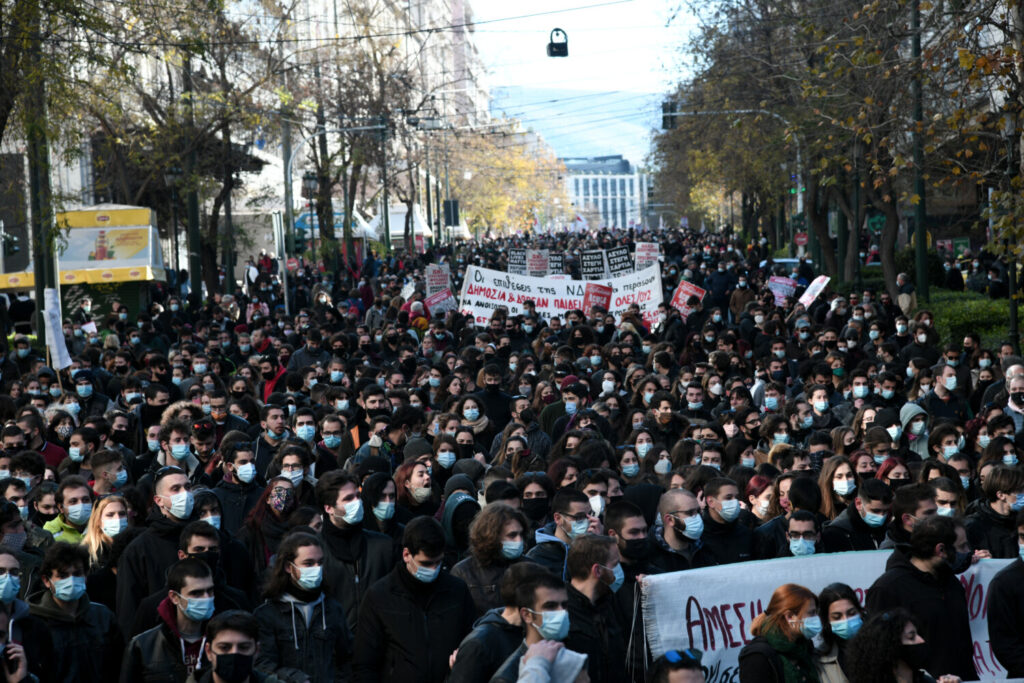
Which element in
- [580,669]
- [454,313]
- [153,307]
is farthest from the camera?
[153,307]

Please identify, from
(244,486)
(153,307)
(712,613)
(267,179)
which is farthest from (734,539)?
(267,179)

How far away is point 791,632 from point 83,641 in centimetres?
302

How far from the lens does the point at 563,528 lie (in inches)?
293

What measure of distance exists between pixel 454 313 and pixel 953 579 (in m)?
16.3

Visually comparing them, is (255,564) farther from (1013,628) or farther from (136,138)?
(136,138)

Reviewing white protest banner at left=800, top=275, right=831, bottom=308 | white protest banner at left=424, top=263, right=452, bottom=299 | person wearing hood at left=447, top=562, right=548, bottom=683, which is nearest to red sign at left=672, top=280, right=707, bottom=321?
white protest banner at left=800, top=275, right=831, bottom=308

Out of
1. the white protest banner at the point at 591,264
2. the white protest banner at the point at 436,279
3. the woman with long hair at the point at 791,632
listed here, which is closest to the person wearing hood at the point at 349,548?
the woman with long hair at the point at 791,632

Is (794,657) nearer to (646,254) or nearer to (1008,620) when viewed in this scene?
(1008,620)

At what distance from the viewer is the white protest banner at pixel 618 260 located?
1160 inches

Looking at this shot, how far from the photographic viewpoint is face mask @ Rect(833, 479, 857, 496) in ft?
29.1

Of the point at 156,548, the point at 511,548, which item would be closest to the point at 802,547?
the point at 511,548

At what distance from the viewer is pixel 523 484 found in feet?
28.5

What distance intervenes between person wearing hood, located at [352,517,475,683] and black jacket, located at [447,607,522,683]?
62 centimetres

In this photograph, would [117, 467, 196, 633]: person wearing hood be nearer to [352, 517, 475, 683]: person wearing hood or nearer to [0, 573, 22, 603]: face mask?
[0, 573, 22, 603]: face mask
